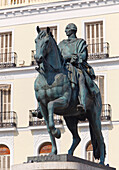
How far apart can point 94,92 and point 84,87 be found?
0.59 m

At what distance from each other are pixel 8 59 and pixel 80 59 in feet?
77.0

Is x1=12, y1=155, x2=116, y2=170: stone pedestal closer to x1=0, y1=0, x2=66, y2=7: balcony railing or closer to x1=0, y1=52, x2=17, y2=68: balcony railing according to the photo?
x1=0, y1=52, x2=17, y2=68: balcony railing

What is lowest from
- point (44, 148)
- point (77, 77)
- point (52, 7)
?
point (44, 148)

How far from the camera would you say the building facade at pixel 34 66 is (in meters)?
35.3

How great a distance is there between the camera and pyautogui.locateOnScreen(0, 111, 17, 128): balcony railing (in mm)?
36594

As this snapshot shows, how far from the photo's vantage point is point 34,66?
121ft

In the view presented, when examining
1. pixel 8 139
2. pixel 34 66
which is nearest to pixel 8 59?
pixel 34 66

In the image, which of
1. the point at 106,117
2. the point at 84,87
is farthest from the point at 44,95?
the point at 106,117

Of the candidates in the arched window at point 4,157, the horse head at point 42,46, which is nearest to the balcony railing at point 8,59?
the arched window at point 4,157

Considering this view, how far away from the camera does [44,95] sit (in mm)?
13656

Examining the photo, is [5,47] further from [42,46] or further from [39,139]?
[42,46]

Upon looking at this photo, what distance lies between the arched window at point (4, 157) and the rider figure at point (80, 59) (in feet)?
73.2

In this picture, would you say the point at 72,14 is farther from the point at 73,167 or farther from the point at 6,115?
the point at 73,167

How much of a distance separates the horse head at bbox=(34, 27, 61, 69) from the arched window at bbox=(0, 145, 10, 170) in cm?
2345
